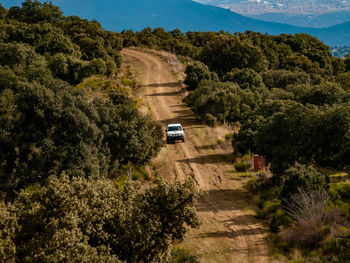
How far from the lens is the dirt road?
1686 centimetres

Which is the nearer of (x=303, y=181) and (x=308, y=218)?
(x=308, y=218)

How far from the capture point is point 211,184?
2486 cm

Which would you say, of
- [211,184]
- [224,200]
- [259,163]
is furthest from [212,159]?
[224,200]

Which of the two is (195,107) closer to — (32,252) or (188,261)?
(188,261)

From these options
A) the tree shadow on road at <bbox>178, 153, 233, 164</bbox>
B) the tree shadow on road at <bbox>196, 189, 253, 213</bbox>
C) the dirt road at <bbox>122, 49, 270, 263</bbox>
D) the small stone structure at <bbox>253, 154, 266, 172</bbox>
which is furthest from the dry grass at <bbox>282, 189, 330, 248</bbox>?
the tree shadow on road at <bbox>178, 153, 233, 164</bbox>

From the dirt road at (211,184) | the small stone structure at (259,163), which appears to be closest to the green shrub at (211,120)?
the dirt road at (211,184)

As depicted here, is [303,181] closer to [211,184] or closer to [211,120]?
[211,184]

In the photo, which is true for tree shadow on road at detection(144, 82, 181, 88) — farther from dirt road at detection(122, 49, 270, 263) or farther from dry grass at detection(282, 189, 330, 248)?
dry grass at detection(282, 189, 330, 248)

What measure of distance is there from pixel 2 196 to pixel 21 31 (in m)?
37.2

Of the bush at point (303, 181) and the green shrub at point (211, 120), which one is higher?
the green shrub at point (211, 120)

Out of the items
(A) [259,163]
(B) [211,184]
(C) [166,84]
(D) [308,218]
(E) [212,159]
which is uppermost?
(C) [166,84]

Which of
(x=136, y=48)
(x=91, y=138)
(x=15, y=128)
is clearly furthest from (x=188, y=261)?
(x=136, y=48)

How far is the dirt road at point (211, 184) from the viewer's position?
664 inches

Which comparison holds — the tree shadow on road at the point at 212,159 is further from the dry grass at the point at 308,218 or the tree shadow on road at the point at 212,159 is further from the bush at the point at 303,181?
the dry grass at the point at 308,218
